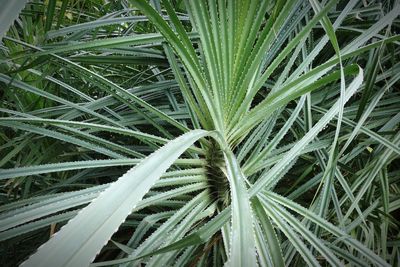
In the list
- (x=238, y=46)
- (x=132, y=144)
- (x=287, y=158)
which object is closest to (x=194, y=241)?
(x=287, y=158)

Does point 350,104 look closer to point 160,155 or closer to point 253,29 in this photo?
point 253,29

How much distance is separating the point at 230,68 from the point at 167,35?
13 centimetres

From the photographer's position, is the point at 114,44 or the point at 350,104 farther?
the point at 350,104

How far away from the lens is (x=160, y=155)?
0.29 metres

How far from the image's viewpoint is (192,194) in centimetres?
69

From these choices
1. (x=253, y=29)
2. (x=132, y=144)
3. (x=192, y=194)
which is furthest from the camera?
(x=132, y=144)

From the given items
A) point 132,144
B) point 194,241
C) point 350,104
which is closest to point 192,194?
point 132,144

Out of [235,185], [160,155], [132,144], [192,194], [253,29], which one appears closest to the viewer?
[160,155]

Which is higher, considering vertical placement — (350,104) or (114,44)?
(350,104)

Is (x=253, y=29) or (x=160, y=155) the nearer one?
(x=160, y=155)

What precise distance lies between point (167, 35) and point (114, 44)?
113mm

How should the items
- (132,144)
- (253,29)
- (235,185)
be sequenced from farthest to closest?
(132,144) → (253,29) → (235,185)

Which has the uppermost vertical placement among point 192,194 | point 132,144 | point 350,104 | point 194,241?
point 350,104

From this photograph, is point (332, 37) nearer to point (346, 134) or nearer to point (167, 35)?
point (167, 35)
